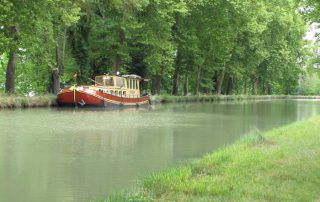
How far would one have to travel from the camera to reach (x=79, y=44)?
42812 millimetres

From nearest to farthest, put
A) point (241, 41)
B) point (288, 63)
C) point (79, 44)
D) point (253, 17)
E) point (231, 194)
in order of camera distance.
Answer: point (231, 194), point (79, 44), point (253, 17), point (241, 41), point (288, 63)

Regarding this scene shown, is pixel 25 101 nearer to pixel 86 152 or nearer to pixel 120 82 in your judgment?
pixel 120 82

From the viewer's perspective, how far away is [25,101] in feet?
98.1

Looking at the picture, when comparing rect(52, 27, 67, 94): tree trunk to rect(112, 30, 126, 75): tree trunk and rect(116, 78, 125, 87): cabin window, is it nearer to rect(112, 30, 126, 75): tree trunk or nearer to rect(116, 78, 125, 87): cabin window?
rect(116, 78, 125, 87): cabin window

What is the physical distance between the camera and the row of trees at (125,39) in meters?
28.7

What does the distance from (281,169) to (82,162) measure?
188 inches

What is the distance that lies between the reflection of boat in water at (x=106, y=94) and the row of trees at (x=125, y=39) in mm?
2662

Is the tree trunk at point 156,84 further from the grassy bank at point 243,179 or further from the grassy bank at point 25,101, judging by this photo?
the grassy bank at point 243,179

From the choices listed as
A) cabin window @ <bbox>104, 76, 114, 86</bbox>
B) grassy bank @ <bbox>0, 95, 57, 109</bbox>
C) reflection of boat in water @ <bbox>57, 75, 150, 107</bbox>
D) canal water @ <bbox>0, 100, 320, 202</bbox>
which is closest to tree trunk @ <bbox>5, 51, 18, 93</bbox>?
grassy bank @ <bbox>0, 95, 57, 109</bbox>

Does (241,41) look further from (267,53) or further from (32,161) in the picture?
(32,161)

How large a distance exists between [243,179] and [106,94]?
2671 centimetres

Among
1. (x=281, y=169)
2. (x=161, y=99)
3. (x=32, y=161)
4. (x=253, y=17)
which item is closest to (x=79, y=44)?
(x=161, y=99)

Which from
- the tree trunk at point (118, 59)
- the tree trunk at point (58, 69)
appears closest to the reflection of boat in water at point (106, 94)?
the tree trunk at point (118, 59)

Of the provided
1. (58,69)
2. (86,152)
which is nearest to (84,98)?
(58,69)
